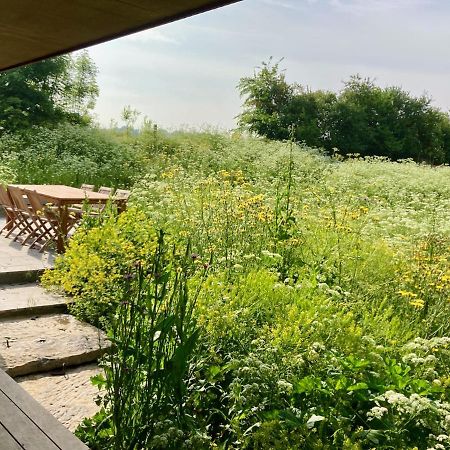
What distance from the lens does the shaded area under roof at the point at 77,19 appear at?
180 cm

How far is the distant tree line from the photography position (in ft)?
72.4

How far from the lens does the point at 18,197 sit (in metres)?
7.16

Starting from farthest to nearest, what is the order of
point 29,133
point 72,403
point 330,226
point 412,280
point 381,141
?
1. point 381,141
2. point 29,133
3. point 330,226
4. point 412,280
5. point 72,403

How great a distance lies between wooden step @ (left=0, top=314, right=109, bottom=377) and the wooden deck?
998 millimetres

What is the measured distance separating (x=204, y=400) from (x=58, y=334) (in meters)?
2.01

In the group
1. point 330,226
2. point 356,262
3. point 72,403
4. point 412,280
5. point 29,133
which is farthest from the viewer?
point 29,133

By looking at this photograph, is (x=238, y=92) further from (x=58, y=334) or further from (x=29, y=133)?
(x=58, y=334)

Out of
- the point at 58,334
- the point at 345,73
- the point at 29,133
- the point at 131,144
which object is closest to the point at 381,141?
the point at 345,73

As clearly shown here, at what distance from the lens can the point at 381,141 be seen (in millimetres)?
23562

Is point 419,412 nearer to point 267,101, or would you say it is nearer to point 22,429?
point 22,429

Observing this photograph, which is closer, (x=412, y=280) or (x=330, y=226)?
(x=412, y=280)

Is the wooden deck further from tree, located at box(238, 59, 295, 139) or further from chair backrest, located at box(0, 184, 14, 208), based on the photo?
tree, located at box(238, 59, 295, 139)

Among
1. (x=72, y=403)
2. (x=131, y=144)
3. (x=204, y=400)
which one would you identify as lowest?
(x=72, y=403)

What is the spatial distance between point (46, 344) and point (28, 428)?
1889 mm
